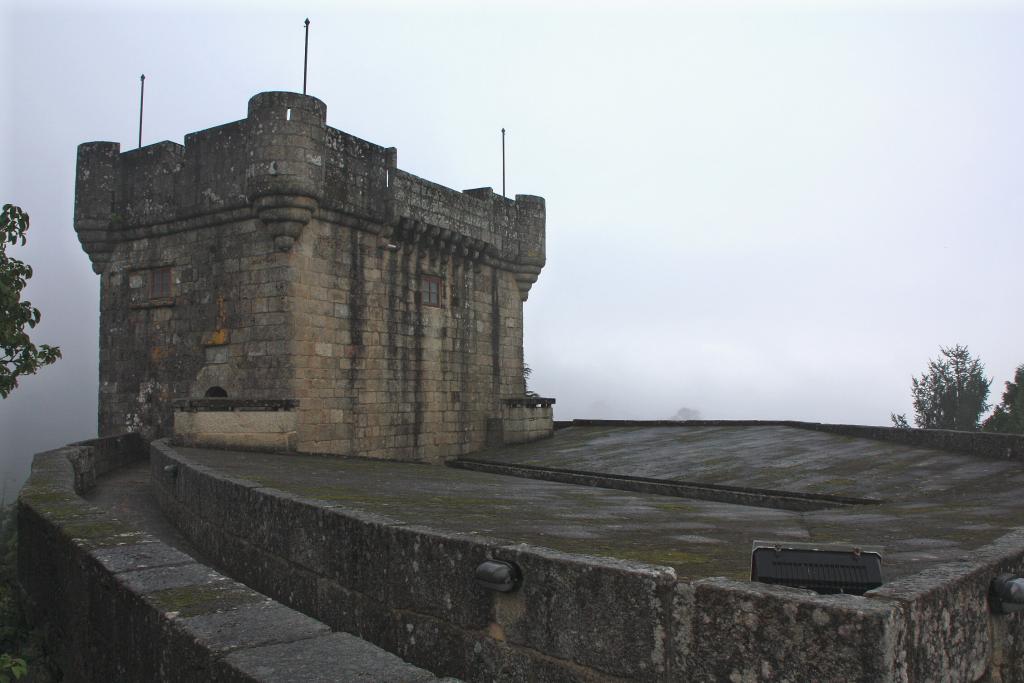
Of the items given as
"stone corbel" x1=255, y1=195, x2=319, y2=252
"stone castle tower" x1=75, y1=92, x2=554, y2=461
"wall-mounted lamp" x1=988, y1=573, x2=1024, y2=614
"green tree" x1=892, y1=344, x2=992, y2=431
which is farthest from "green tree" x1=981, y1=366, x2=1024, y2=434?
"wall-mounted lamp" x1=988, y1=573, x2=1024, y2=614

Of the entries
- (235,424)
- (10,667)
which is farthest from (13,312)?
(10,667)

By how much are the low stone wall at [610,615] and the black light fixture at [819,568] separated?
109mm

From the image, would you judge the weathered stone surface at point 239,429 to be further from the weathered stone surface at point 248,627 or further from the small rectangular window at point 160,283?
the weathered stone surface at point 248,627

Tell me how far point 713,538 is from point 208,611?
9.00ft

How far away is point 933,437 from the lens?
1062 centimetres

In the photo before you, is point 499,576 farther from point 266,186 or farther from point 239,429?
point 266,186

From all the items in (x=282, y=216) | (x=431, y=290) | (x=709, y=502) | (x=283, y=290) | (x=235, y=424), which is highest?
(x=282, y=216)

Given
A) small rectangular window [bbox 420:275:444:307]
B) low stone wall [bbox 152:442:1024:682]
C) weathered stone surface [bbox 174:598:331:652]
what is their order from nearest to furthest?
low stone wall [bbox 152:442:1024:682] → weathered stone surface [bbox 174:598:331:652] → small rectangular window [bbox 420:275:444:307]

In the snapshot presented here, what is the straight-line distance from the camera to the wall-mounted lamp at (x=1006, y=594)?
115 inches

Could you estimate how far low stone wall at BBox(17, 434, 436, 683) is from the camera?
2393 millimetres

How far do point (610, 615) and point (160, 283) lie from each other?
14.0m

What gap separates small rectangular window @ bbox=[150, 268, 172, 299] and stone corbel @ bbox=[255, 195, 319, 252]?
9.41 feet

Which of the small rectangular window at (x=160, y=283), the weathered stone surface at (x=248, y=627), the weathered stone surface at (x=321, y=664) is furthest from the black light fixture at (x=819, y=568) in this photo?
the small rectangular window at (x=160, y=283)

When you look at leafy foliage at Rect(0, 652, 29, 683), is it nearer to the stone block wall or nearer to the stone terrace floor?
the stone terrace floor
